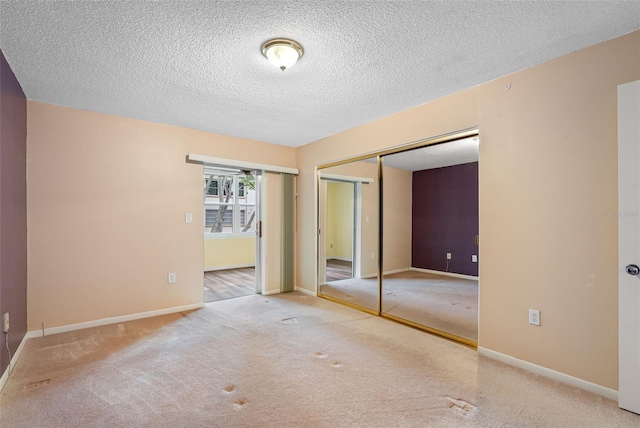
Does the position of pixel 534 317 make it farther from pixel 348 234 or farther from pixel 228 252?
pixel 228 252

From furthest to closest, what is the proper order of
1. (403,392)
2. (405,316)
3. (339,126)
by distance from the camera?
(339,126) → (405,316) → (403,392)

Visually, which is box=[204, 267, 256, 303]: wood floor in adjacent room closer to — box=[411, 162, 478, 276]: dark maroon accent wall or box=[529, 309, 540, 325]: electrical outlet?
box=[411, 162, 478, 276]: dark maroon accent wall

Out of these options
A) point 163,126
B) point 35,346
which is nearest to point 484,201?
point 163,126

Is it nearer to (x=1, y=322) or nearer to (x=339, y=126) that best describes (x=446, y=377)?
(x=339, y=126)

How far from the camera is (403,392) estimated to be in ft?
6.80

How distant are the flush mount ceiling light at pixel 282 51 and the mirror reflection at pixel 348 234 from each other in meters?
2.20

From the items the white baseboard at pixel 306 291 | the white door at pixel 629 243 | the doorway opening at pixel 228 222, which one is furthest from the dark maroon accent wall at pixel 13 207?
the white door at pixel 629 243

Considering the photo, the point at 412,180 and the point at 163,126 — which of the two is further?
the point at 412,180

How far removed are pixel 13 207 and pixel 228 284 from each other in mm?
3205

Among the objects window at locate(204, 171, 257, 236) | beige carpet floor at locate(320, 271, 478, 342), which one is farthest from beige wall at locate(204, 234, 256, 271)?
beige carpet floor at locate(320, 271, 478, 342)

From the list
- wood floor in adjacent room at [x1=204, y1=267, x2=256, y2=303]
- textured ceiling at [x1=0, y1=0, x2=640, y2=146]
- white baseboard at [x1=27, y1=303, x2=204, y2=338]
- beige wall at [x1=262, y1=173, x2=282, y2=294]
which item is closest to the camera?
textured ceiling at [x1=0, y1=0, x2=640, y2=146]

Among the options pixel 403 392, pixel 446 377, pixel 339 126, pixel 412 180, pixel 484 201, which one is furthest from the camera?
pixel 412 180

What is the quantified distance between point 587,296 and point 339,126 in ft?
9.77

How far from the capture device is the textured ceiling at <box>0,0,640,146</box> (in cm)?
174
